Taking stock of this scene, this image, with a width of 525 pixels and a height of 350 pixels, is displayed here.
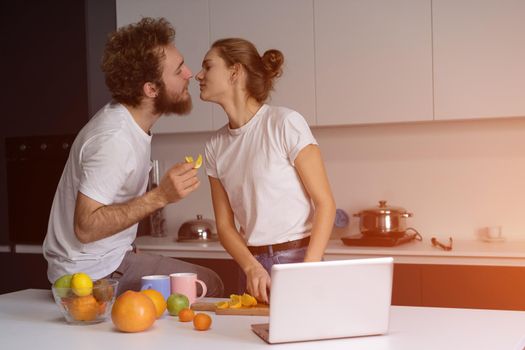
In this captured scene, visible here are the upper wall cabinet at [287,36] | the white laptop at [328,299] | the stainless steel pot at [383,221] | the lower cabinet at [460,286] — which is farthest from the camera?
the upper wall cabinet at [287,36]

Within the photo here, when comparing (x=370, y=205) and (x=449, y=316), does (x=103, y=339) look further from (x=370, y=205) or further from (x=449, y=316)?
(x=370, y=205)

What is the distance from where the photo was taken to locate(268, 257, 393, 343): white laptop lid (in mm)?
1539

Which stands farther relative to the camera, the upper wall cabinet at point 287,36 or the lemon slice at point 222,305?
the upper wall cabinet at point 287,36

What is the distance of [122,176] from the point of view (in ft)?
7.92

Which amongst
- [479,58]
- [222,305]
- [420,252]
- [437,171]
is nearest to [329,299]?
[222,305]

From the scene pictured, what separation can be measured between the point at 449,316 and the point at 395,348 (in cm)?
36

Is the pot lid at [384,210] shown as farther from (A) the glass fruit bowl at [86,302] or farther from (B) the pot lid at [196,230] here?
(A) the glass fruit bowl at [86,302]

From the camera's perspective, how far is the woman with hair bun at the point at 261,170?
2.42 meters

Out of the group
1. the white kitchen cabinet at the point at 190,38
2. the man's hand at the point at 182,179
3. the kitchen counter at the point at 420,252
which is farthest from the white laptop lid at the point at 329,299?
the white kitchen cabinet at the point at 190,38

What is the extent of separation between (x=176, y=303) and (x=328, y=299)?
1.69ft

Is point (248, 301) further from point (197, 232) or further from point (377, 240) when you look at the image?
point (197, 232)

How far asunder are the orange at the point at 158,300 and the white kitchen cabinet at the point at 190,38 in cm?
212

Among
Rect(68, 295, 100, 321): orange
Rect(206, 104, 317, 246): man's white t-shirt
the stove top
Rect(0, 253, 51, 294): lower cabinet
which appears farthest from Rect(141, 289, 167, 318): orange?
Rect(0, 253, 51, 294): lower cabinet

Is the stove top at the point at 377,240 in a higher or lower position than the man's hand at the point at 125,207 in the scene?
lower
